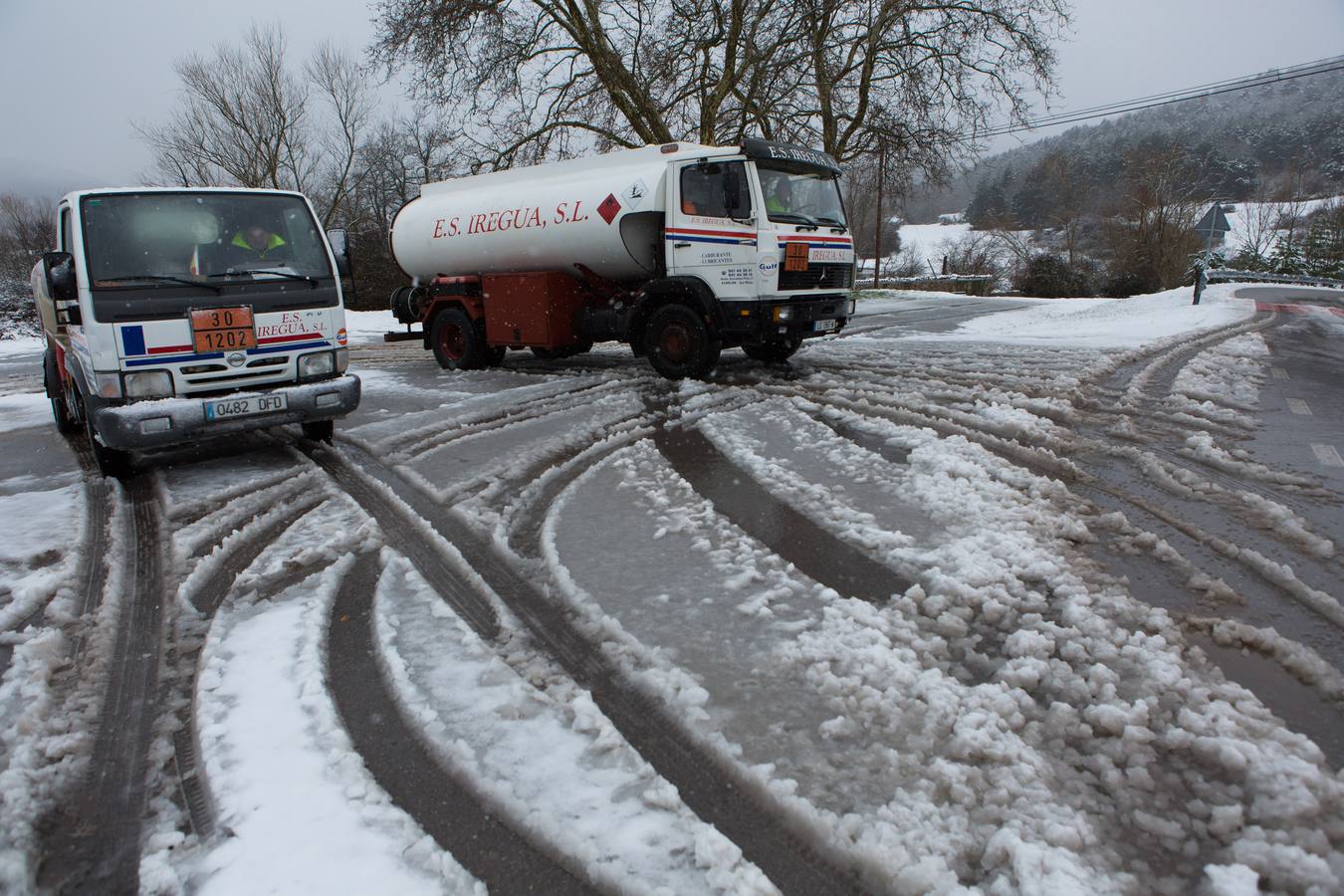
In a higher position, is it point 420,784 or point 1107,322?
point 1107,322

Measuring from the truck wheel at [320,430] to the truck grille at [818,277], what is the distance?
5048mm

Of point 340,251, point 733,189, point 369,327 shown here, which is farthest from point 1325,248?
point 340,251

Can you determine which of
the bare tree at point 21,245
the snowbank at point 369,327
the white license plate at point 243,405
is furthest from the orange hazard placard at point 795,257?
the bare tree at point 21,245

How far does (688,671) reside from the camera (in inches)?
115

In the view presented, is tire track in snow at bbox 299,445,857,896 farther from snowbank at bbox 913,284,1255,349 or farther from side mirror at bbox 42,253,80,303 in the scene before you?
snowbank at bbox 913,284,1255,349

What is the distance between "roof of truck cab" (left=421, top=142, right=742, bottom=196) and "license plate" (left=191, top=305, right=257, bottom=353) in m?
5.20

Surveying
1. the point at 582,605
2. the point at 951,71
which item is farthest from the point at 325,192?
the point at 582,605

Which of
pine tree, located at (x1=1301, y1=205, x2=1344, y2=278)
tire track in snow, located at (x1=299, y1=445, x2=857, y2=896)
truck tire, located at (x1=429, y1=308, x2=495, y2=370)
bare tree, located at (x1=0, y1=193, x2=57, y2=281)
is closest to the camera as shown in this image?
tire track in snow, located at (x1=299, y1=445, x2=857, y2=896)

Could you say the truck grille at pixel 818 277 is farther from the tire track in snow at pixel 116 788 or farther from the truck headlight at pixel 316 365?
the tire track in snow at pixel 116 788

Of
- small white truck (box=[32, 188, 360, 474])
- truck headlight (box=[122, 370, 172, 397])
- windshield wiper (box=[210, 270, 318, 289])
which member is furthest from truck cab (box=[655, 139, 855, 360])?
truck headlight (box=[122, 370, 172, 397])

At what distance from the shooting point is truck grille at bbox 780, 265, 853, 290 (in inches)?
352

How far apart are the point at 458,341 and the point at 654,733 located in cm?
1024

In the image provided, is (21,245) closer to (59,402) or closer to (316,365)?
(59,402)

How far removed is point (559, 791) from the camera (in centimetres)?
232
